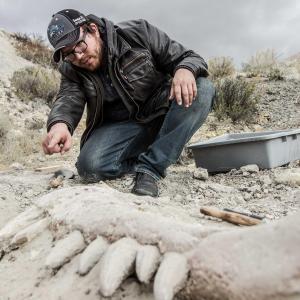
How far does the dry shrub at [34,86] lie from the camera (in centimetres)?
981

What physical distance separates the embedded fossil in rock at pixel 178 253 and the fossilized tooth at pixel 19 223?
27cm

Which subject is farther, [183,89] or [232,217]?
[183,89]

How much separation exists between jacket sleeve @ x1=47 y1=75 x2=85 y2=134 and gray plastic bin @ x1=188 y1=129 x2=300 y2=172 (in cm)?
108

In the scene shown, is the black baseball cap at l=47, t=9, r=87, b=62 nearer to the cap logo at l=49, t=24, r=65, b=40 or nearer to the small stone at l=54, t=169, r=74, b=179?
the cap logo at l=49, t=24, r=65, b=40

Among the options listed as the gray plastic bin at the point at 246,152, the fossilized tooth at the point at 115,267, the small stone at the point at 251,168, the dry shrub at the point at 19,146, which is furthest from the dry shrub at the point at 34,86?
the fossilized tooth at the point at 115,267

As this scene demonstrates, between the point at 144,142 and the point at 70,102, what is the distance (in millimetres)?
710

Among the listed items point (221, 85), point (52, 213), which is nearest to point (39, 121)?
point (221, 85)

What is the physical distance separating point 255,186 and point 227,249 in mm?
2356

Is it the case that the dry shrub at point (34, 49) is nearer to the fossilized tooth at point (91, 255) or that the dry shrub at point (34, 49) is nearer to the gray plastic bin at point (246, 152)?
the gray plastic bin at point (246, 152)

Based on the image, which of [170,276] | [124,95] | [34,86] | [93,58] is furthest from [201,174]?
[34,86]

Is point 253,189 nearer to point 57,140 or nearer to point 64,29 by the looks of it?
point 57,140

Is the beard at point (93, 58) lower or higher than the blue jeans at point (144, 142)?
higher

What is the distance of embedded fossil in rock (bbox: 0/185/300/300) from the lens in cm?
122

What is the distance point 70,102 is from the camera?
386cm
